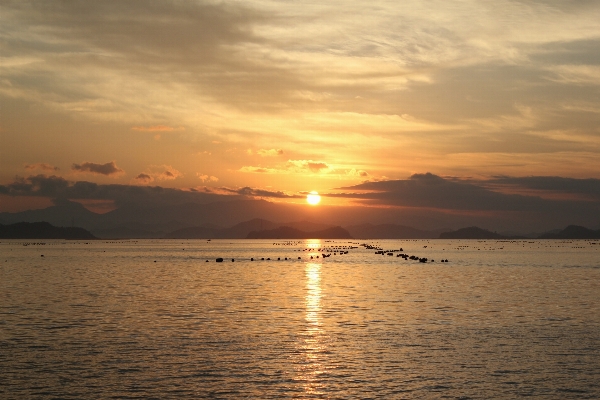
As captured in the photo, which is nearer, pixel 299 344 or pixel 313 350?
pixel 313 350

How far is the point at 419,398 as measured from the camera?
26.7 meters

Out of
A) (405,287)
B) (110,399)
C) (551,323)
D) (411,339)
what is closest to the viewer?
(110,399)

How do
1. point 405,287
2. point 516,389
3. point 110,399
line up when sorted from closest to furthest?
1. point 110,399
2. point 516,389
3. point 405,287

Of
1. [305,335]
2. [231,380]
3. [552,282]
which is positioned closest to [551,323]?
[305,335]

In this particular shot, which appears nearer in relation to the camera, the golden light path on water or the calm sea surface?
the calm sea surface

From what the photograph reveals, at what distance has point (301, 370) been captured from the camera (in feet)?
104

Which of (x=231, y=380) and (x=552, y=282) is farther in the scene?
(x=552, y=282)

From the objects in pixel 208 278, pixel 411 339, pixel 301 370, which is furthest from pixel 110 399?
pixel 208 278

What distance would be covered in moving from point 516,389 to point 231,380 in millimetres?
13150

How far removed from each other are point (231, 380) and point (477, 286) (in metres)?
58.9

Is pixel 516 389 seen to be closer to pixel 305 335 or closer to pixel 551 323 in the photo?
pixel 305 335

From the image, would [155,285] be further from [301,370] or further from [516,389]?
[516,389]

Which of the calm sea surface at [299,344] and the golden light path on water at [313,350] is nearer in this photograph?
the calm sea surface at [299,344]

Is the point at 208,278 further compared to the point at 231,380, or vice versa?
the point at 208,278
